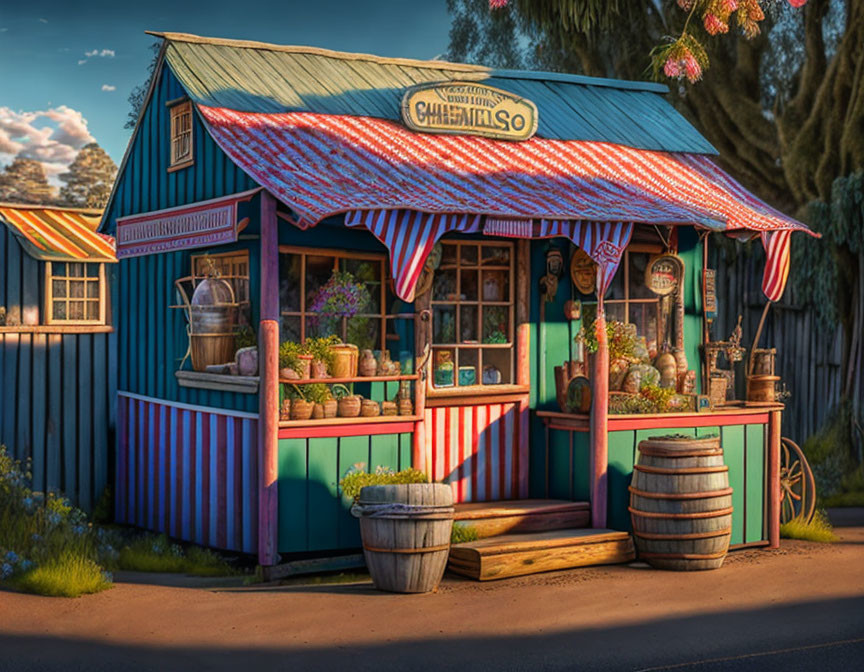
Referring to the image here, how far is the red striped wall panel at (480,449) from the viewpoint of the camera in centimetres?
1080

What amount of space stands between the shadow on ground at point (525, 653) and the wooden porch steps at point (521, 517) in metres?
2.15

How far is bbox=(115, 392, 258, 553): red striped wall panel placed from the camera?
32.8 ft

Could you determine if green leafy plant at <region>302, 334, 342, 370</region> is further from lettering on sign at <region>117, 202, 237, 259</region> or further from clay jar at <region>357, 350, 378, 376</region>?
lettering on sign at <region>117, 202, 237, 259</region>

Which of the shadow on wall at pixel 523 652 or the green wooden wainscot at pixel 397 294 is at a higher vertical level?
the green wooden wainscot at pixel 397 294

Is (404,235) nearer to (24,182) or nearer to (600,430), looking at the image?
(600,430)

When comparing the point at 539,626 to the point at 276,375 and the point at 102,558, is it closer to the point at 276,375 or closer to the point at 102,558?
the point at 276,375

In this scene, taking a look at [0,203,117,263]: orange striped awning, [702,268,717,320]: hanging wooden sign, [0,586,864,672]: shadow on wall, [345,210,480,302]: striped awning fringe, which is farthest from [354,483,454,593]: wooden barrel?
[0,203,117,263]: orange striped awning

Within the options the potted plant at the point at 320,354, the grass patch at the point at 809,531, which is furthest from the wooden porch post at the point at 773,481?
the potted plant at the point at 320,354

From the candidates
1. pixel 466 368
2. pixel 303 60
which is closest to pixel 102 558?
pixel 466 368

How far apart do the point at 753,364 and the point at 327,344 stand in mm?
4198

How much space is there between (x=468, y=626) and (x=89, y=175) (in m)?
33.7

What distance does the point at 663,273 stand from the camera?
11.6 m

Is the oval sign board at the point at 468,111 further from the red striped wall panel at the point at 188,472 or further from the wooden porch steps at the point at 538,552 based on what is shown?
the wooden porch steps at the point at 538,552

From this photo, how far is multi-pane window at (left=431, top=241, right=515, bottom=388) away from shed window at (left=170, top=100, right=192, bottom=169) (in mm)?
2456
